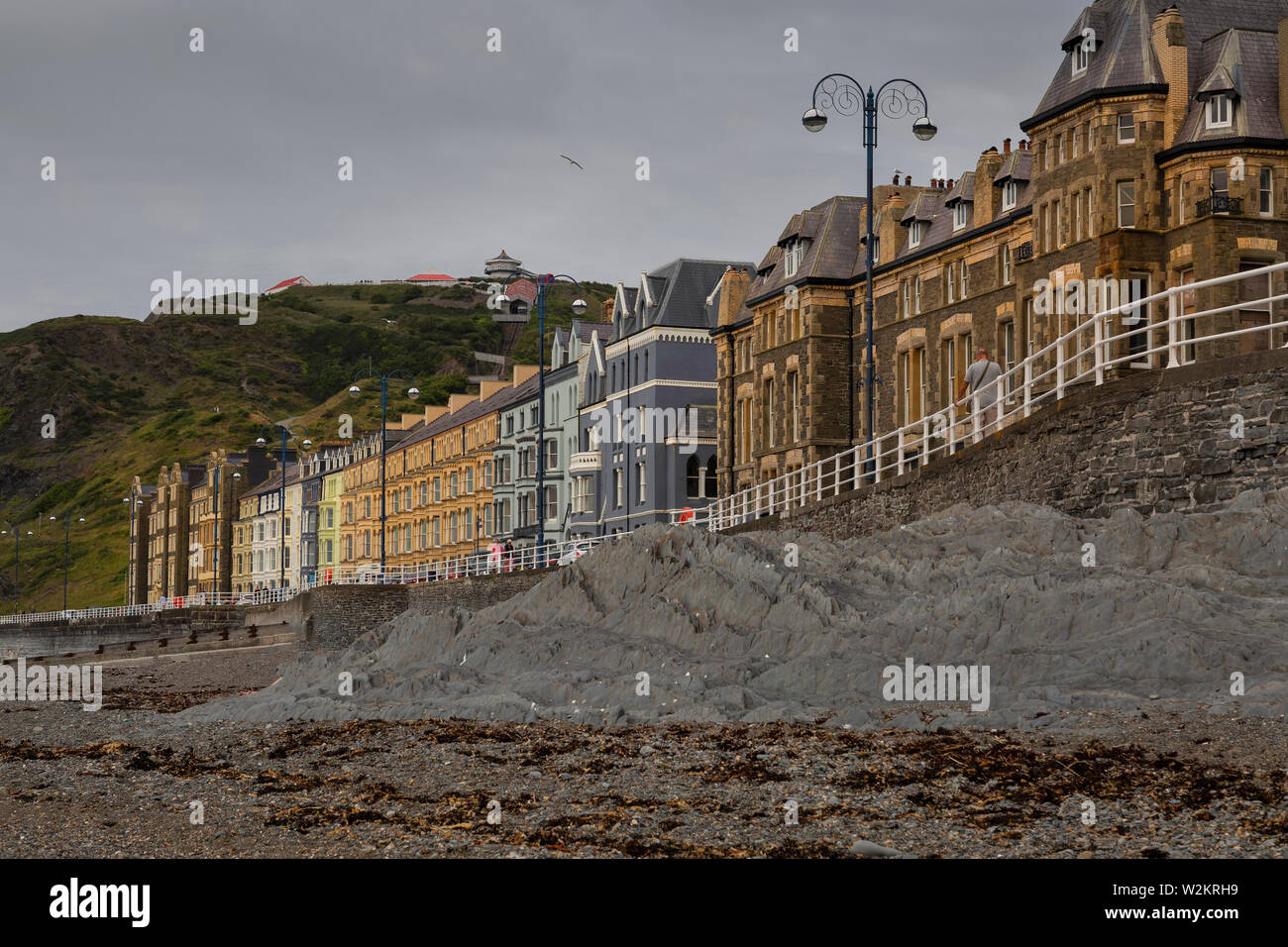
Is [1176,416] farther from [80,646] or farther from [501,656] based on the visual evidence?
[80,646]

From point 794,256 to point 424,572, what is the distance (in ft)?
74.3

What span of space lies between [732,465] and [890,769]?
48793mm

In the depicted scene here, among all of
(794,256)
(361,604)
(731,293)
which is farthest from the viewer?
(731,293)

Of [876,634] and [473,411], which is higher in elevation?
[473,411]

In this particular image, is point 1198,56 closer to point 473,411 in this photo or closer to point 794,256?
point 794,256

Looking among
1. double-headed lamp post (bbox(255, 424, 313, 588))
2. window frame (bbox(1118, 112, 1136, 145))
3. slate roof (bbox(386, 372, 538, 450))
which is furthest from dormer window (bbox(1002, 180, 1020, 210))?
double-headed lamp post (bbox(255, 424, 313, 588))

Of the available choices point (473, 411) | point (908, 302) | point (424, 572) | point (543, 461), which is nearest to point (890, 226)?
point (908, 302)

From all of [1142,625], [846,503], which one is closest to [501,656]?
[1142,625]

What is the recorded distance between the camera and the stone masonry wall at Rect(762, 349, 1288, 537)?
57.6 ft

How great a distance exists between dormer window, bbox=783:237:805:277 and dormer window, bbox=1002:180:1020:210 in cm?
1197

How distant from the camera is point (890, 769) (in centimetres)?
1150

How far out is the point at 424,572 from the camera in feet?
216

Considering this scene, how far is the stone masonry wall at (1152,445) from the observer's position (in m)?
17.5

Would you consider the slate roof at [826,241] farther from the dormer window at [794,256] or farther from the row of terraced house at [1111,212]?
the row of terraced house at [1111,212]
